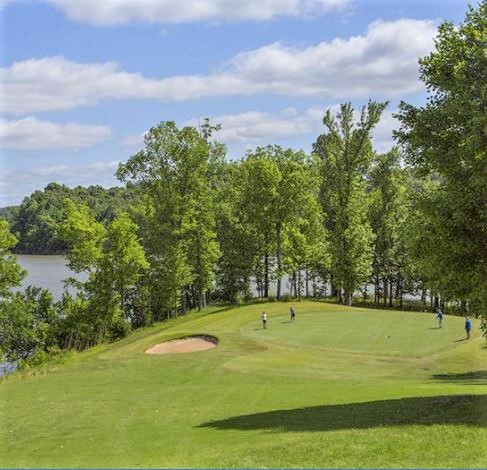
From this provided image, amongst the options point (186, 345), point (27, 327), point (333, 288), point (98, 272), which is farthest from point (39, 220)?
point (186, 345)

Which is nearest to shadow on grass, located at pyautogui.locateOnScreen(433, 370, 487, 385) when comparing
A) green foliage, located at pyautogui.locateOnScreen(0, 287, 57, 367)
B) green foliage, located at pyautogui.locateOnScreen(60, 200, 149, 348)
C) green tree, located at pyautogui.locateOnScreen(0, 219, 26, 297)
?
green foliage, located at pyautogui.locateOnScreen(0, 287, 57, 367)

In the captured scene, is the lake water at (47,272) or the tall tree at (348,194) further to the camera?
the lake water at (47,272)

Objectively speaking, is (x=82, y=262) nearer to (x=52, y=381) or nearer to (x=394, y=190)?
(x=52, y=381)

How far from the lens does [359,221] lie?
201 feet

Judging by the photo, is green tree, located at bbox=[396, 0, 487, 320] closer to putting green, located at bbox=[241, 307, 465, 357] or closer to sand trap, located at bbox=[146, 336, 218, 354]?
putting green, located at bbox=[241, 307, 465, 357]

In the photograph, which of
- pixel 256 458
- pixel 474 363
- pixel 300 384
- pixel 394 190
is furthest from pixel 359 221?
pixel 256 458

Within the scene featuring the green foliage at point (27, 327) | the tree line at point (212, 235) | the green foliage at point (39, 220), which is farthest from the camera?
the green foliage at point (39, 220)

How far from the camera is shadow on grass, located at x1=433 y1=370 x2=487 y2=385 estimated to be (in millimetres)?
25527

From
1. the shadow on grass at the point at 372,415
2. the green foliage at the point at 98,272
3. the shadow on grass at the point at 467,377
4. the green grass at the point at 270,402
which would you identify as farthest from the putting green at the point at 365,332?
the green foliage at the point at 98,272

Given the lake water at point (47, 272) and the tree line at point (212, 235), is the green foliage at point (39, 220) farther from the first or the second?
the tree line at point (212, 235)

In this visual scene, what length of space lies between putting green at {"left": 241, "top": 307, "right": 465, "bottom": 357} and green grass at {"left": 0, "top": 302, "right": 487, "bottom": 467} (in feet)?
0.40

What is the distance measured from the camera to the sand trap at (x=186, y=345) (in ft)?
125

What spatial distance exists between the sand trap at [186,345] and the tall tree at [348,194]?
24.9 metres

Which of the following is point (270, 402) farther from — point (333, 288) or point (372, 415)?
point (333, 288)
